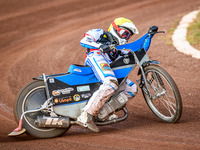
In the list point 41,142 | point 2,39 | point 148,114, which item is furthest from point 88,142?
point 2,39

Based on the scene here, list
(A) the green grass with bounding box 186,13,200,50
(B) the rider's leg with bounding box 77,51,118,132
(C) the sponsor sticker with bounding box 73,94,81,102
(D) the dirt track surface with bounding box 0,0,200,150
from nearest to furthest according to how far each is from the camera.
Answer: (D) the dirt track surface with bounding box 0,0,200,150 → (B) the rider's leg with bounding box 77,51,118,132 → (C) the sponsor sticker with bounding box 73,94,81,102 → (A) the green grass with bounding box 186,13,200,50

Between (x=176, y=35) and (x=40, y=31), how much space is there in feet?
20.0

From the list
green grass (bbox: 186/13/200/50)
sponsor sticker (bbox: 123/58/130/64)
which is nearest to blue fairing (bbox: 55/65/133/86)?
sponsor sticker (bbox: 123/58/130/64)

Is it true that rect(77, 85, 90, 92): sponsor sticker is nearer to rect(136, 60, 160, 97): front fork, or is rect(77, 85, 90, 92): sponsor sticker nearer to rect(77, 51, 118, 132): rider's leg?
rect(77, 51, 118, 132): rider's leg

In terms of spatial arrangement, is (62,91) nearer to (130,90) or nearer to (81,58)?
(130,90)

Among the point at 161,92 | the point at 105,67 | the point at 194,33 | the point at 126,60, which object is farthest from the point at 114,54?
the point at 194,33

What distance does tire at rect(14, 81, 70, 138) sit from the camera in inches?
213

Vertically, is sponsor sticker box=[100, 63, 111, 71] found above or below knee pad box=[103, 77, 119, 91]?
above

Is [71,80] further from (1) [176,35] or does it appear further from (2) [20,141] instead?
(1) [176,35]

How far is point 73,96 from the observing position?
18.7 feet

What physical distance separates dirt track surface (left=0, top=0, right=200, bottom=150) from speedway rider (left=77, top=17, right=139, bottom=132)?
1.29 ft

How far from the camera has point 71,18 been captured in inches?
654

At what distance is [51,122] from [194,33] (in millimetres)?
8251

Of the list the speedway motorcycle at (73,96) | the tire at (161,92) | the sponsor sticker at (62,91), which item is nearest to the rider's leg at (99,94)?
the speedway motorcycle at (73,96)
